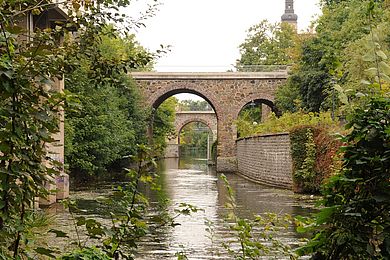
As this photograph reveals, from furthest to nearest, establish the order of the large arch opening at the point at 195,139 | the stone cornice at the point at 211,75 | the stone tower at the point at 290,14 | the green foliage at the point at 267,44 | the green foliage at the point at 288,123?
the large arch opening at the point at 195,139
the stone tower at the point at 290,14
the green foliage at the point at 267,44
the stone cornice at the point at 211,75
the green foliage at the point at 288,123

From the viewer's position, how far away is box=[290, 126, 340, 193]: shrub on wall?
1706 centimetres

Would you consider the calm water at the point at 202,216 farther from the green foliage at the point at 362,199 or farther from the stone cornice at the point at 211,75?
the stone cornice at the point at 211,75

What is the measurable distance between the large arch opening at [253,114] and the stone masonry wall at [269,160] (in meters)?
1.10

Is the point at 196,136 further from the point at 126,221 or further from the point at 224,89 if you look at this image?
the point at 126,221

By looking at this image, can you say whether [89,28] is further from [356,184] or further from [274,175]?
[274,175]

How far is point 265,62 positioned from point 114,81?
170 ft

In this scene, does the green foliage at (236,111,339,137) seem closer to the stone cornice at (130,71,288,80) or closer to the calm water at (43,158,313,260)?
the calm water at (43,158,313,260)

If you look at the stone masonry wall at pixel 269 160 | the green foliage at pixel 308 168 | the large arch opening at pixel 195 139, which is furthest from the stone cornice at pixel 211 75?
the large arch opening at pixel 195 139

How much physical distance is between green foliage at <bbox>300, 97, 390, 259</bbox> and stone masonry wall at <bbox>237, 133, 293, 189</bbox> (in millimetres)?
17722

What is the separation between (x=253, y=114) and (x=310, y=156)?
104 ft

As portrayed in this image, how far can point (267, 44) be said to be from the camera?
55125mm

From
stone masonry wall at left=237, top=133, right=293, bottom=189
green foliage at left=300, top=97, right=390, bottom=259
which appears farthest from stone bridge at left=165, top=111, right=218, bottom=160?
green foliage at left=300, top=97, right=390, bottom=259

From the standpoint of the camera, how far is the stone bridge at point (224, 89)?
122ft

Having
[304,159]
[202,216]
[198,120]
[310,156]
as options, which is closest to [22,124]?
[202,216]
